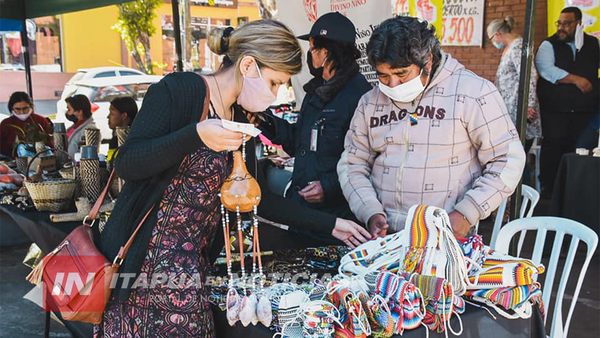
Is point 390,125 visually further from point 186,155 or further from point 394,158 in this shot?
point 186,155

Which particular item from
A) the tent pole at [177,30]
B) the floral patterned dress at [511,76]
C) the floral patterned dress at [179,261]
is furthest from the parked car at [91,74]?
the floral patterned dress at [179,261]

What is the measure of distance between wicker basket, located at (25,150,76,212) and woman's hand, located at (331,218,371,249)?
171 cm

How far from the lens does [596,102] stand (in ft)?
20.0

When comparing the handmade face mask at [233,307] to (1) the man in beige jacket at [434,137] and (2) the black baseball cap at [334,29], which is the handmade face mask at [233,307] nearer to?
(1) the man in beige jacket at [434,137]

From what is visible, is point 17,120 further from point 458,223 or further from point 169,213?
point 458,223

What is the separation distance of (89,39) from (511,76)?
14.8 metres

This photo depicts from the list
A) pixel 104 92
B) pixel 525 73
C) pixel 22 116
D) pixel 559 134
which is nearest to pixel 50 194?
pixel 525 73

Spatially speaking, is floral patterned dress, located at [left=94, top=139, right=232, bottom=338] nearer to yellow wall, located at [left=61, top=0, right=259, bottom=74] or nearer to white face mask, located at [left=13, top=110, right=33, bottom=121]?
white face mask, located at [left=13, top=110, right=33, bottom=121]

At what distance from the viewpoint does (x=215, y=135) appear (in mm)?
1333

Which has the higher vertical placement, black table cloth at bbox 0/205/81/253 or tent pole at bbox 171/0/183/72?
tent pole at bbox 171/0/183/72

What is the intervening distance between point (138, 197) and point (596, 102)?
5966 millimetres

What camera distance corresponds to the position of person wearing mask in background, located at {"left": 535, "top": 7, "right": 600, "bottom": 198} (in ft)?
19.8

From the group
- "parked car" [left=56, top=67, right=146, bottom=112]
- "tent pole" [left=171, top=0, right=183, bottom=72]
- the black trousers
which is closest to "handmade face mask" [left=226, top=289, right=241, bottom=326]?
"tent pole" [left=171, top=0, right=183, bottom=72]

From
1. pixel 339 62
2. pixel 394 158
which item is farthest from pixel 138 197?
pixel 339 62
